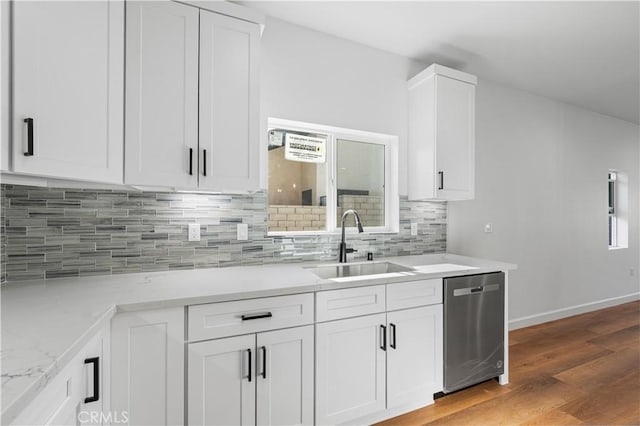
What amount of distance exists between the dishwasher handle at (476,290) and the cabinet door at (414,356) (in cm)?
18

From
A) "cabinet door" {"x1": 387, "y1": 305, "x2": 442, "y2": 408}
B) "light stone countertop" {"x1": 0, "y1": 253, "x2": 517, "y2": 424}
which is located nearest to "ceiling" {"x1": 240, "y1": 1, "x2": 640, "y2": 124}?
"light stone countertop" {"x1": 0, "y1": 253, "x2": 517, "y2": 424}

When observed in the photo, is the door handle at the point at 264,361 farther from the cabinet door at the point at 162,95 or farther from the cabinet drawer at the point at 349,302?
the cabinet door at the point at 162,95

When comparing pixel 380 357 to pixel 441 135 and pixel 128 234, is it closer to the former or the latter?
pixel 128 234

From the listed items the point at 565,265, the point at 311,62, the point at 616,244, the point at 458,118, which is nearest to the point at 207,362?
the point at 311,62

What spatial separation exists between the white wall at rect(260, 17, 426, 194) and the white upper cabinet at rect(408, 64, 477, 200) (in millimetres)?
119

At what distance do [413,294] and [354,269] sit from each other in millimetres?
558

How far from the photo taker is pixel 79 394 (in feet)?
3.57

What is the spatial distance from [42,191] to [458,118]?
2.97 metres

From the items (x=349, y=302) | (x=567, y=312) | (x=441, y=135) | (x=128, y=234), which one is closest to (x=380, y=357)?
(x=349, y=302)

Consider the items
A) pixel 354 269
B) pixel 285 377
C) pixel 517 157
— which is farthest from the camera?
pixel 517 157

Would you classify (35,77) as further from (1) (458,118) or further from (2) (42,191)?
(1) (458,118)

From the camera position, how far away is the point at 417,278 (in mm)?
2053

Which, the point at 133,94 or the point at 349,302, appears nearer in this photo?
the point at 133,94

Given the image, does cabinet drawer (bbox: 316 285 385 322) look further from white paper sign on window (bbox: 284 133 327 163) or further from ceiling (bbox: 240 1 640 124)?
ceiling (bbox: 240 1 640 124)
